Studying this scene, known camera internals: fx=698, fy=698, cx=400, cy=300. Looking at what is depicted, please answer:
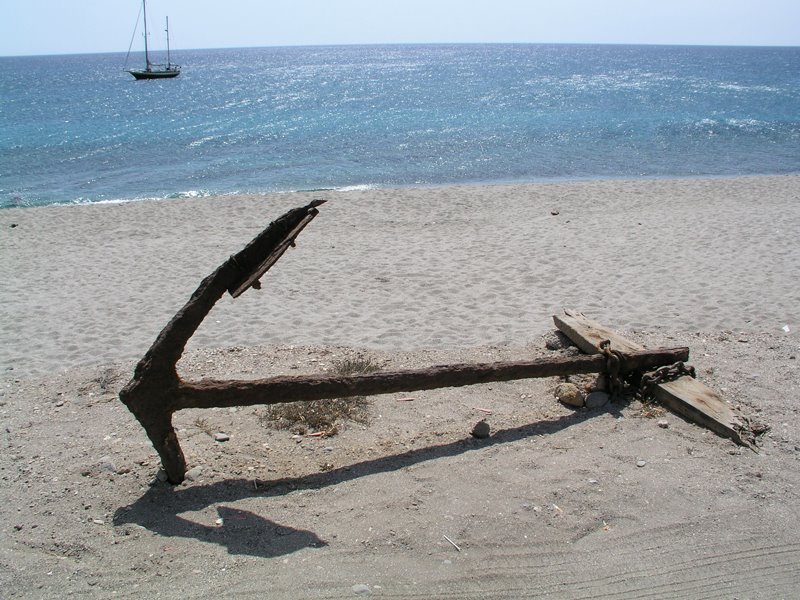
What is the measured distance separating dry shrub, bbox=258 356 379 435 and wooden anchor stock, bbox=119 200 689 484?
0.70 metres

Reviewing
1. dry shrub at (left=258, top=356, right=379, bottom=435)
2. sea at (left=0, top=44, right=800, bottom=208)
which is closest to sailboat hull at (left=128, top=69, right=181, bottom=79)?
sea at (left=0, top=44, right=800, bottom=208)

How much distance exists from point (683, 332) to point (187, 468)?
4.76m

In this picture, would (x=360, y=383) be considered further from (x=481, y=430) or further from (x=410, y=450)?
(x=481, y=430)

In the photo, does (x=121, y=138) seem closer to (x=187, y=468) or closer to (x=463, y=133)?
(x=463, y=133)

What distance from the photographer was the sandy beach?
3.37 m

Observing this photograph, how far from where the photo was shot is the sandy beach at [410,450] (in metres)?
3.37

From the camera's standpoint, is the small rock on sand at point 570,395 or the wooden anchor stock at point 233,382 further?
the small rock on sand at point 570,395

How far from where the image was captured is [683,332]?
264 inches

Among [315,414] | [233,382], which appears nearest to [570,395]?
[315,414]

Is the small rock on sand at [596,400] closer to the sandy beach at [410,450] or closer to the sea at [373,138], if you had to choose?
the sandy beach at [410,450]

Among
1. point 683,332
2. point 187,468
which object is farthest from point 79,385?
point 683,332

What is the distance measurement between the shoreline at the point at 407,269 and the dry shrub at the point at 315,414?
1483 mm

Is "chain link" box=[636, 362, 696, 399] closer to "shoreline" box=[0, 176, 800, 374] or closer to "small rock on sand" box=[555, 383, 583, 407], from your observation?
"small rock on sand" box=[555, 383, 583, 407]

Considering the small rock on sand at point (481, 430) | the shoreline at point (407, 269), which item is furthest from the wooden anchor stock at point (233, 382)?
the shoreline at point (407, 269)
